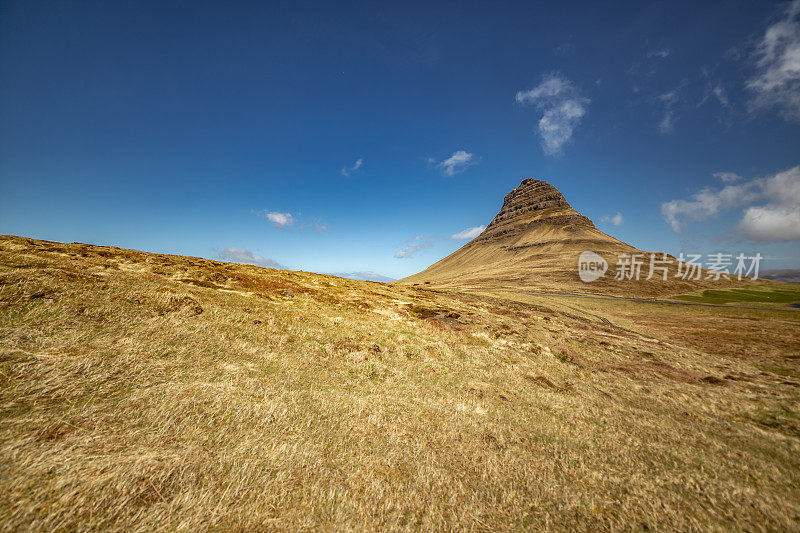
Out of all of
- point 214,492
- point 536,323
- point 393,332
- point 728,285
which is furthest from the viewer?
point 728,285

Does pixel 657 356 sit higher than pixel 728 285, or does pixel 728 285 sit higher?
pixel 728 285

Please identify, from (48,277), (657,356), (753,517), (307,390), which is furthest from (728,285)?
(48,277)

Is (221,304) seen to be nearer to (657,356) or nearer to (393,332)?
(393,332)

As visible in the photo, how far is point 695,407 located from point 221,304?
94.5ft

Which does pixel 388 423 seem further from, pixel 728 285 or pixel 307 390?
pixel 728 285

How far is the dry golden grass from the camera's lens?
5.68 m

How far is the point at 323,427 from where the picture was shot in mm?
8969

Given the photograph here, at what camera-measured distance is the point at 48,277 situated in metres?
13.3

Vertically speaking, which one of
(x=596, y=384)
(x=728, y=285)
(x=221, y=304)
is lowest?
(x=596, y=384)

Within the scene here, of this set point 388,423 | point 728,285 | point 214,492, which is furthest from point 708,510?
point 728,285

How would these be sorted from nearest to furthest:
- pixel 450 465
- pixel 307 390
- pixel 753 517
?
pixel 753 517, pixel 450 465, pixel 307 390

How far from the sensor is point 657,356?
23094mm

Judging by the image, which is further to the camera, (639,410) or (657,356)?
(657,356)

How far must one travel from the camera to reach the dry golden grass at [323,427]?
18.6 feet
